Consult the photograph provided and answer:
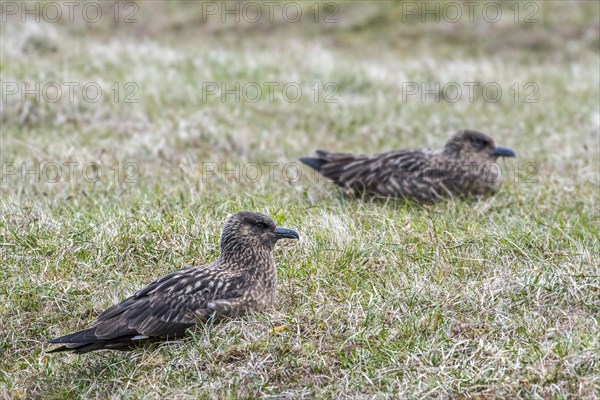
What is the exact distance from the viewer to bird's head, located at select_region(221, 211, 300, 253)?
5.50 meters

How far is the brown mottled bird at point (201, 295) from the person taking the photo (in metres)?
4.85

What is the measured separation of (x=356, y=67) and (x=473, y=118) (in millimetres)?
2271

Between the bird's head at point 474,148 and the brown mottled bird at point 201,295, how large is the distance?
126 inches

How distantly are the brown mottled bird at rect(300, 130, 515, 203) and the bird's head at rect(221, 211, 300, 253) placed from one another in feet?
7.38

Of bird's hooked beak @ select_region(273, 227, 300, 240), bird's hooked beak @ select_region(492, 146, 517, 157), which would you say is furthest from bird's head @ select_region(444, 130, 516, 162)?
bird's hooked beak @ select_region(273, 227, 300, 240)

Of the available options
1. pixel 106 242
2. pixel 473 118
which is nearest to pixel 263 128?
pixel 473 118

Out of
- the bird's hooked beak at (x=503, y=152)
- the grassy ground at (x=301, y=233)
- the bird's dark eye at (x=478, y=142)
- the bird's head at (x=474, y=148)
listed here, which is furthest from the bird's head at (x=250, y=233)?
the bird's hooked beak at (x=503, y=152)

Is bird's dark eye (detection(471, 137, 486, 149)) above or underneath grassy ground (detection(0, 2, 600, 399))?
above

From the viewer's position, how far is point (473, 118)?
→ 37.6ft

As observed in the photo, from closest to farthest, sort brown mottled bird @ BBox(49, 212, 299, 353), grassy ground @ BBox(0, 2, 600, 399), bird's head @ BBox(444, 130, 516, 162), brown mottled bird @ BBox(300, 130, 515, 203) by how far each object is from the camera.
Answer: grassy ground @ BBox(0, 2, 600, 399)
brown mottled bird @ BBox(49, 212, 299, 353)
brown mottled bird @ BBox(300, 130, 515, 203)
bird's head @ BBox(444, 130, 516, 162)

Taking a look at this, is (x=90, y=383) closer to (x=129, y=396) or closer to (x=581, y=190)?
(x=129, y=396)

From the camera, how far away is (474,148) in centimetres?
829

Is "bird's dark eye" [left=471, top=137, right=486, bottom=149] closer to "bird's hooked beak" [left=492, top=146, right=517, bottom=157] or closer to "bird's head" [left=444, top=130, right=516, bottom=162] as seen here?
"bird's head" [left=444, top=130, right=516, bottom=162]

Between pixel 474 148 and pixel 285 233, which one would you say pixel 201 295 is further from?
pixel 474 148
